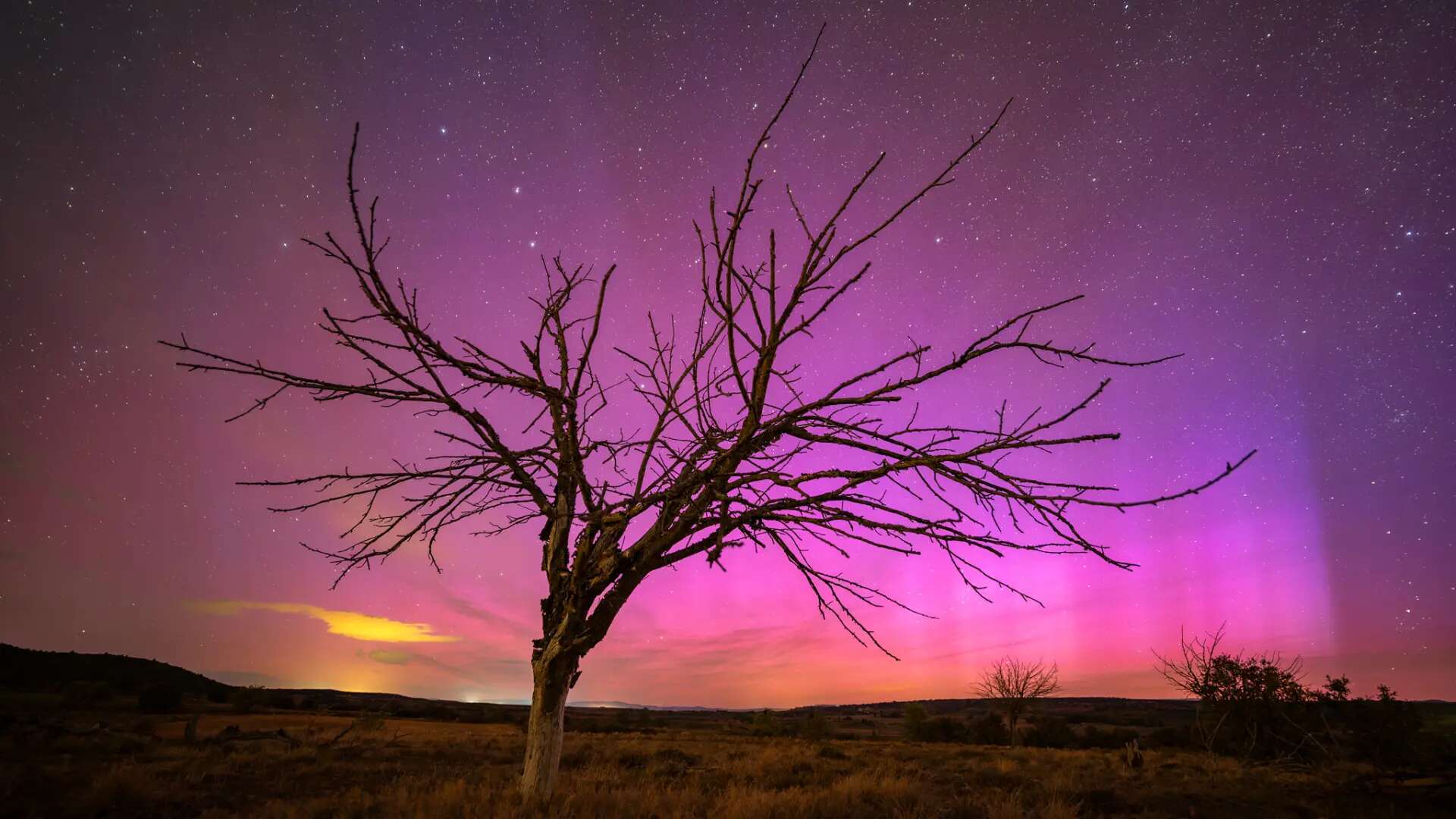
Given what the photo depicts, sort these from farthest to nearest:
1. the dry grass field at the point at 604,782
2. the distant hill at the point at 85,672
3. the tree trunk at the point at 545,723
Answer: the distant hill at the point at 85,672 < the dry grass field at the point at 604,782 < the tree trunk at the point at 545,723

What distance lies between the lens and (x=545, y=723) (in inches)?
199

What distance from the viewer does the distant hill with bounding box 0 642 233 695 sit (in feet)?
114

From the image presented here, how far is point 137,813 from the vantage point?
785 centimetres

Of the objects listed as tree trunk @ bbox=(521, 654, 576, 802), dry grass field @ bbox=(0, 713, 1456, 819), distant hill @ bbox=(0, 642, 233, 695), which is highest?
tree trunk @ bbox=(521, 654, 576, 802)

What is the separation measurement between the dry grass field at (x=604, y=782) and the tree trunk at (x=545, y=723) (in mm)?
193

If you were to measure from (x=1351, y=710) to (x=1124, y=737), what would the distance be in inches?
792

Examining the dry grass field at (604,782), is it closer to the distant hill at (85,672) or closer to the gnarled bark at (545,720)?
the gnarled bark at (545,720)

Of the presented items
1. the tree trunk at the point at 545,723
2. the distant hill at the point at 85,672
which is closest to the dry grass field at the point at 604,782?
the tree trunk at the point at 545,723

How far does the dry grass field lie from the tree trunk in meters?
0.19

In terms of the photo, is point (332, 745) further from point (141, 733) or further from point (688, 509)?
point (688, 509)

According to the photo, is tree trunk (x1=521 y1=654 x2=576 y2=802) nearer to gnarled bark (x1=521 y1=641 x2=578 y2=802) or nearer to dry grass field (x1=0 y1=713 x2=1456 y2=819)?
gnarled bark (x1=521 y1=641 x2=578 y2=802)

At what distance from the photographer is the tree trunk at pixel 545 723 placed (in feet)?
16.5

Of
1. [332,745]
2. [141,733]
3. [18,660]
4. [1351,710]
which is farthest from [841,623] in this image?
[18,660]

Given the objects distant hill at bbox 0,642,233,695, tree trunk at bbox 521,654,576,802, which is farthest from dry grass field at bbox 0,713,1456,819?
distant hill at bbox 0,642,233,695
